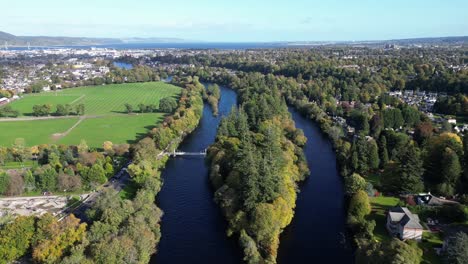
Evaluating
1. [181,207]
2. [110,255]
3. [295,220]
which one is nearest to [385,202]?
[295,220]

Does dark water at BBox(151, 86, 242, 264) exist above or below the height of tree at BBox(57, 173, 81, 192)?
below

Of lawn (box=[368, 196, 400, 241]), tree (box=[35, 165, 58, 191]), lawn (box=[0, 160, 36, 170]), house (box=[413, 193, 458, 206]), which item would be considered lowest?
lawn (box=[368, 196, 400, 241])

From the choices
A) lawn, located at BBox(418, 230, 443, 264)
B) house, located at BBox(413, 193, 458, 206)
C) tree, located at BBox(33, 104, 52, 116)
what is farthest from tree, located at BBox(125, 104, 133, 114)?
lawn, located at BBox(418, 230, 443, 264)

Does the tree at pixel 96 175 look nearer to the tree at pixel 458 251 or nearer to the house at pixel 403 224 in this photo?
the house at pixel 403 224

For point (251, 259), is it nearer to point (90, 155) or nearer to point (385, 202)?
point (385, 202)

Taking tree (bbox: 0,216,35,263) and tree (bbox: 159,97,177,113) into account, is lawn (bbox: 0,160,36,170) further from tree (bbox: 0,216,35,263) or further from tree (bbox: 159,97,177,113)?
tree (bbox: 159,97,177,113)

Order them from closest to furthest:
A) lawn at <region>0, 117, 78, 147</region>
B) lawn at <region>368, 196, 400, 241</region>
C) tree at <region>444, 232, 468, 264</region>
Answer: tree at <region>444, 232, 468, 264</region>
lawn at <region>368, 196, 400, 241</region>
lawn at <region>0, 117, 78, 147</region>
